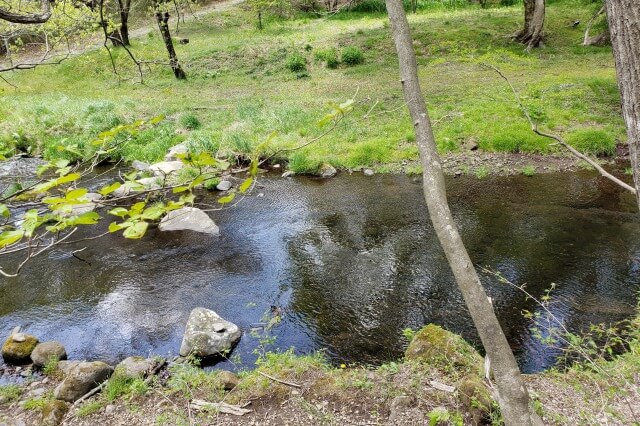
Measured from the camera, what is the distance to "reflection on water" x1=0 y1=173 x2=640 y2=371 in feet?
22.4

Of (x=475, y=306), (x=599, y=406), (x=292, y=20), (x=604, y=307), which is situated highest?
(x=292, y=20)

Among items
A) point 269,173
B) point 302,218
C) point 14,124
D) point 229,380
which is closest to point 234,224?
point 302,218

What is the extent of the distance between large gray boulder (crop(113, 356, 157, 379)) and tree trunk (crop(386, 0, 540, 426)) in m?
4.44

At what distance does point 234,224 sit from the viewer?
10.7 metres

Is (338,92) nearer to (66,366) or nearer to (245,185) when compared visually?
(66,366)

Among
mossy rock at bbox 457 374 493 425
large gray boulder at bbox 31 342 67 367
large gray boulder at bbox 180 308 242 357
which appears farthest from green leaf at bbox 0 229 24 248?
large gray boulder at bbox 31 342 67 367

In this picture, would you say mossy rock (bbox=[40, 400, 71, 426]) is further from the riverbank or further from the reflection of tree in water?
the reflection of tree in water

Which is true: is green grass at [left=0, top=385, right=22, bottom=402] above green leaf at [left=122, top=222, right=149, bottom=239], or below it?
below

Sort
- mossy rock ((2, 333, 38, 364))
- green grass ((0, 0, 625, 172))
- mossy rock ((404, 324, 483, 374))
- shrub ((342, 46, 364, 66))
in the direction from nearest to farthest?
mossy rock ((404, 324, 483, 374))
mossy rock ((2, 333, 38, 364))
green grass ((0, 0, 625, 172))
shrub ((342, 46, 364, 66))

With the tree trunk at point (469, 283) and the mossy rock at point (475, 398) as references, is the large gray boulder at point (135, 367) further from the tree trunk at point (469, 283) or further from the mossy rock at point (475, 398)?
the tree trunk at point (469, 283)

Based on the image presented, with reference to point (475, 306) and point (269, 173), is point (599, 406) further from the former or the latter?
point (269, 173)

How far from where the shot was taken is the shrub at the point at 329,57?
862 inches

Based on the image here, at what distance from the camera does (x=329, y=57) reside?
2198 cm

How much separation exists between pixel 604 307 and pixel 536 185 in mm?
5487
